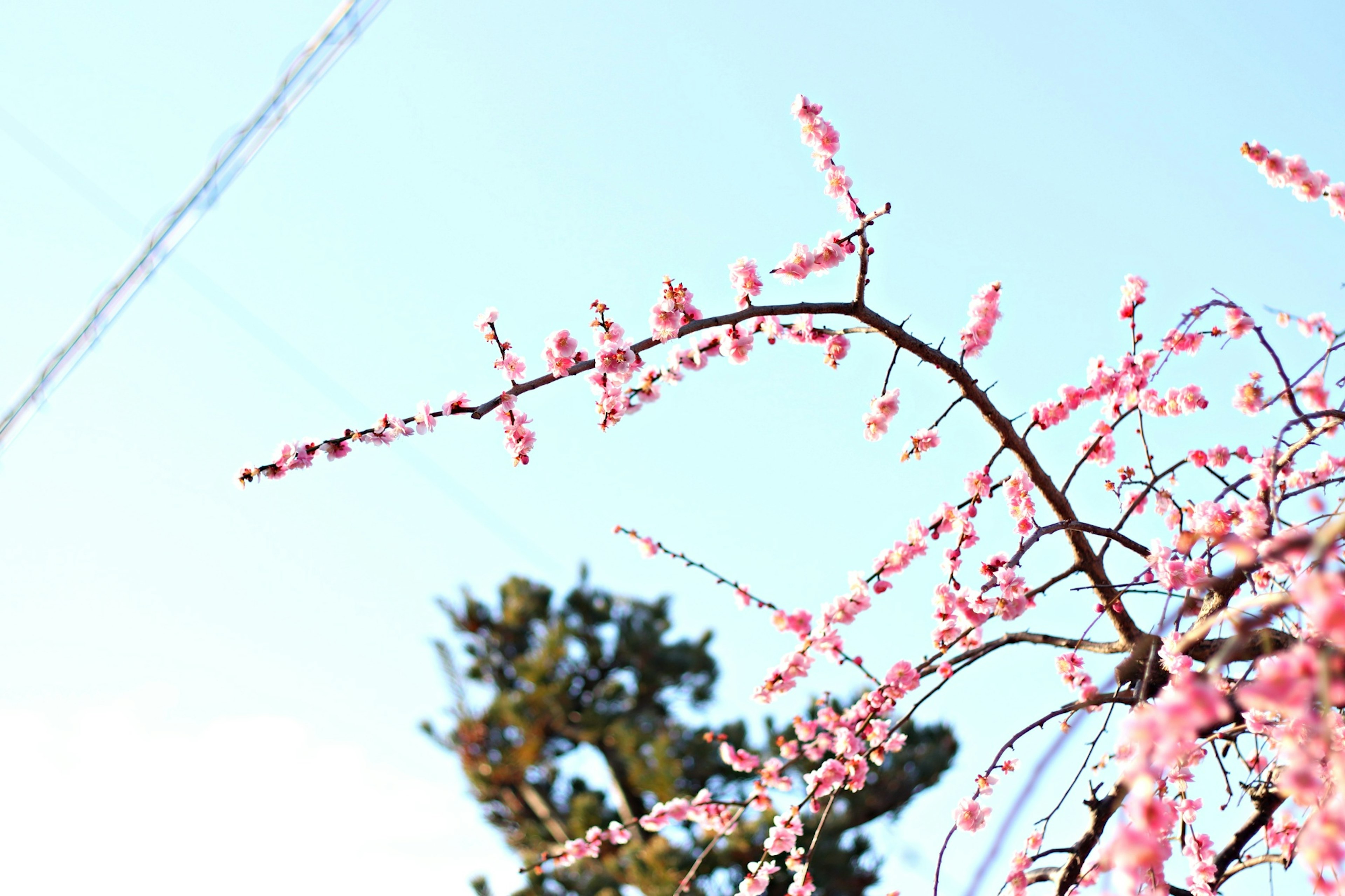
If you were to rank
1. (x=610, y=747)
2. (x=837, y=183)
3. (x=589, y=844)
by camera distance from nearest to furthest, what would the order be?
(x=837, y=183)
(x=589, y=844)
(x=610, y=747)

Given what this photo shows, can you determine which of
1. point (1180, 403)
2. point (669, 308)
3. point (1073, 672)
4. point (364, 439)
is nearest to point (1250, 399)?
point (1180, 403)

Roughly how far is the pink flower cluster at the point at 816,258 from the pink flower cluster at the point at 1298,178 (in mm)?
1222

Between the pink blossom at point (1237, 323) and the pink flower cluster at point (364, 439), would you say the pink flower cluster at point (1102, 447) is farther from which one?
the pink flower cluster at point (364, 439)

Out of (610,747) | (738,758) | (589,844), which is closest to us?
(738,758)

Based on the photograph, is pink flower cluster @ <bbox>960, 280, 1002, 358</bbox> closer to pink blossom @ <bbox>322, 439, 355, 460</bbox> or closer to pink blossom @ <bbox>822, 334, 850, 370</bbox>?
pink blossom @ <bbox>822, 334, 850, 370</bbox>

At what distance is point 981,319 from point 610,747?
796 centimetres

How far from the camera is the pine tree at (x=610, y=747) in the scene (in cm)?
834

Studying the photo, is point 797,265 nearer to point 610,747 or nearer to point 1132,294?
point 1132,294

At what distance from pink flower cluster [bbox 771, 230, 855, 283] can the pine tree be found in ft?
18.9

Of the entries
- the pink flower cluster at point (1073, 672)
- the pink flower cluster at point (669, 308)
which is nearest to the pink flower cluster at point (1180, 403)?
the pink flower cluster at point (1073, 672)

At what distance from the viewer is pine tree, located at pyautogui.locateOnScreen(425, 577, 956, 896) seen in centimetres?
834

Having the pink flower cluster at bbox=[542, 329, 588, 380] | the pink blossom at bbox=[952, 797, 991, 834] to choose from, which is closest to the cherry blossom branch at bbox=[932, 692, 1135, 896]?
the pink blossom at bbox=[952, 797, 991, 834]

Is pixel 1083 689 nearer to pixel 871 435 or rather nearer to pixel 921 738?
pixel 871 435

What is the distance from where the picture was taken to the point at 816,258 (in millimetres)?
2678
